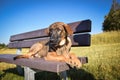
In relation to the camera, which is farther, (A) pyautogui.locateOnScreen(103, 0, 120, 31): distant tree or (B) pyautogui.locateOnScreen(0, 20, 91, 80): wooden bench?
(A) pyautogui.locateOnScreen(103, 0, 120, 31): distant tree

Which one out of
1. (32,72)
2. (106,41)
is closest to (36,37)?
(32,72)

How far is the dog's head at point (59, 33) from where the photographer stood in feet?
8.18

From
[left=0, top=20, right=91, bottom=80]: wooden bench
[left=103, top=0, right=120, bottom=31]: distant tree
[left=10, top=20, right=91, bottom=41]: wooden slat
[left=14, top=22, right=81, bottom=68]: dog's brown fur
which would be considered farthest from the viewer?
[left=103, top=0, right=120, bottom=31]: distant tree

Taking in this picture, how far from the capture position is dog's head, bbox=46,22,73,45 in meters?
2.49

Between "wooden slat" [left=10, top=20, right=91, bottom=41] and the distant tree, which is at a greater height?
the distant tree

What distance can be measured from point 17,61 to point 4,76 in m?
1.87

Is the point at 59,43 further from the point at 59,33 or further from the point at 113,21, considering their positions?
the point at 113,21

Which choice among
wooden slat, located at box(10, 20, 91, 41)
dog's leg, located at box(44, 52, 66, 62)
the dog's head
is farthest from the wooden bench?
the dog's head

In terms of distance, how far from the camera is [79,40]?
9.36ft

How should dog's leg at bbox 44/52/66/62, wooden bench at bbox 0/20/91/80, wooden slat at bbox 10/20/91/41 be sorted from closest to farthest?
1. wooden bench at bbox 0/20/91/80
2. dog's leg at bbox 44/52/66/62
3. wooden slat at bbox 10/20/91/41

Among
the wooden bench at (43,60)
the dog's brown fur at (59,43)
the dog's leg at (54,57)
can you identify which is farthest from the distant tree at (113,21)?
the dog's leg at (54,57)

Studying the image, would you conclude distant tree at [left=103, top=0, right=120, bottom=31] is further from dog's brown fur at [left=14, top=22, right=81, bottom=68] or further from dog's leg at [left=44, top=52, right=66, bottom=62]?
dog's leg at [left=44, top=52, right=66, bottom=62]

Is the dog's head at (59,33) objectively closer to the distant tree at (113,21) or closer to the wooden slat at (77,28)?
the wooden slat at (77,28)

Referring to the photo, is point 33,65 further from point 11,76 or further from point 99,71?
point 11,76
